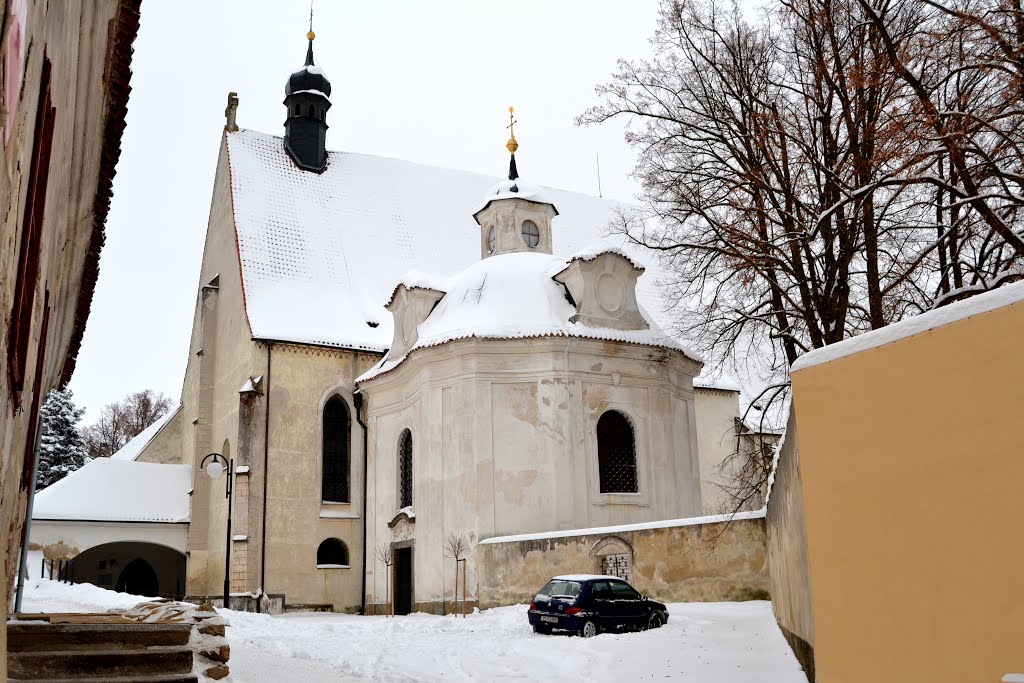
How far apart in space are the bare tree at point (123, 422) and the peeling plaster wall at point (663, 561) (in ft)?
167

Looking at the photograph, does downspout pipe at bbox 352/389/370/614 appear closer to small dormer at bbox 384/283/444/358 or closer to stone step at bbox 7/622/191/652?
small dormer at bbox 384/283/444/358

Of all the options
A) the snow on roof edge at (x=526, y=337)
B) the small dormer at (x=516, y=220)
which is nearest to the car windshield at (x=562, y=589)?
the snow on roof edge at (x=526, y=337)

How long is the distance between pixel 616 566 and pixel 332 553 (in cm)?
1206

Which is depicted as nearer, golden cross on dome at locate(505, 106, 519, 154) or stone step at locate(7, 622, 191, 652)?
stone step at locate(7, 622, 191, 652)

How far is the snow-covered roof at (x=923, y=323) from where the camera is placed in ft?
19.1

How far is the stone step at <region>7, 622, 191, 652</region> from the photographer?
27.4ft

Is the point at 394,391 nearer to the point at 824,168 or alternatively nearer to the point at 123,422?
the point at 824,168

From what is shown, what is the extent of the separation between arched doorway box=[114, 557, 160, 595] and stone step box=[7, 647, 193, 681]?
30233 mm

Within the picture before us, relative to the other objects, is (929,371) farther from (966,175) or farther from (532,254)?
(532,254)

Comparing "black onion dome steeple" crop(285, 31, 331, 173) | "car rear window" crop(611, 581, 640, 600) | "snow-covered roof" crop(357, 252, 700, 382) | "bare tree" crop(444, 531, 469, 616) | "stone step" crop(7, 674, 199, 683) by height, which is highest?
"black onion dome steeple" crop(285, 31, 331, 173)

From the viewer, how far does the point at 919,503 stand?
249 inches

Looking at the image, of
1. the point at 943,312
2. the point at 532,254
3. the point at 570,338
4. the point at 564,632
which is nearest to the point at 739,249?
the point at 564,632

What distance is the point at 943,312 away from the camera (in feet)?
20.5

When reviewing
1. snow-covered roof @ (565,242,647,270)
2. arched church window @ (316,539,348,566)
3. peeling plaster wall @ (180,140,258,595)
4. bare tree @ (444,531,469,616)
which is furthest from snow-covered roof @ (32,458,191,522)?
snow-covered roof @ (565,242,647,270)
